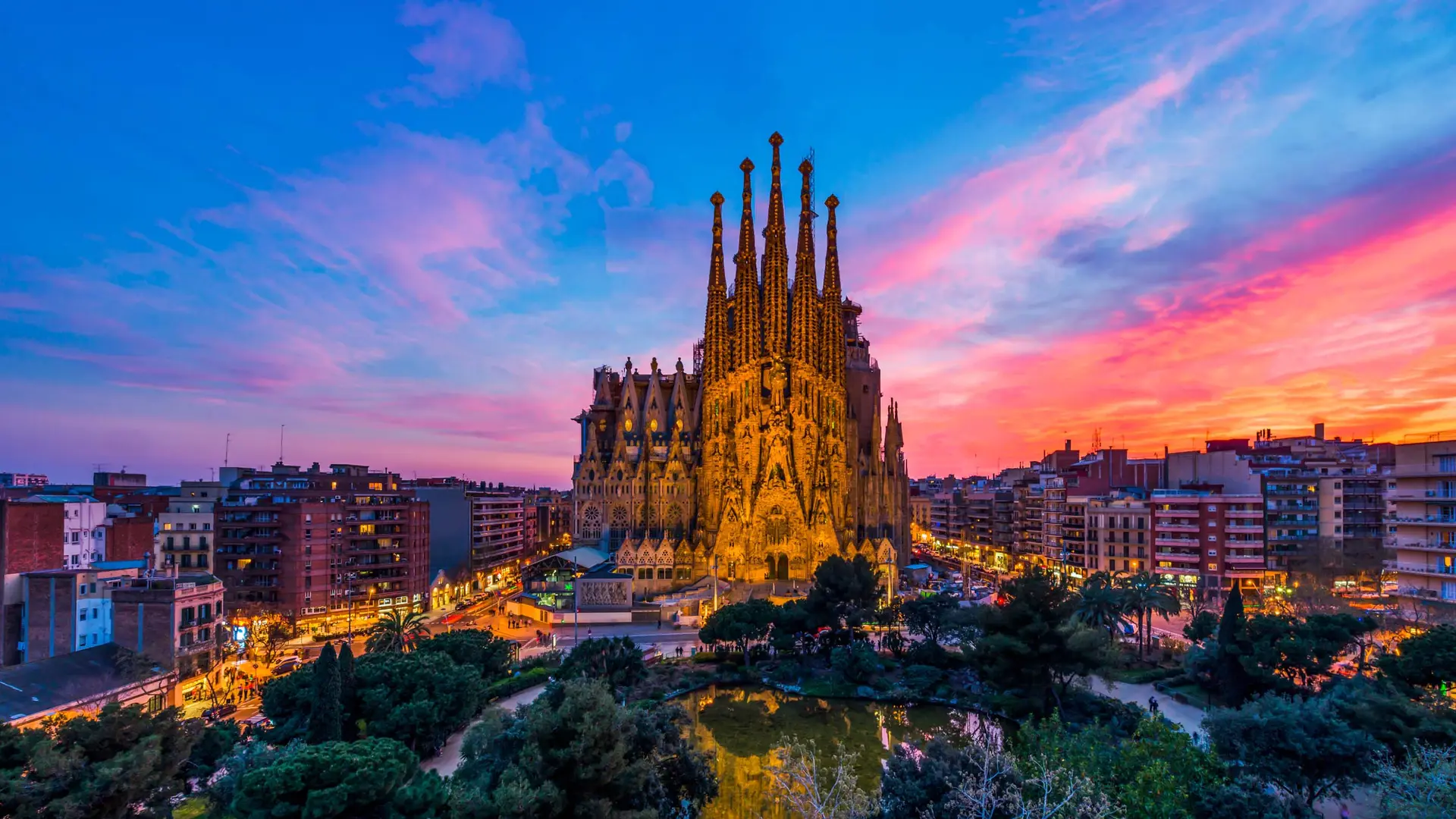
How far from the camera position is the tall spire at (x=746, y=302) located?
55.8 m

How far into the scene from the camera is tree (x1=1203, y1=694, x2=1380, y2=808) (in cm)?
1451

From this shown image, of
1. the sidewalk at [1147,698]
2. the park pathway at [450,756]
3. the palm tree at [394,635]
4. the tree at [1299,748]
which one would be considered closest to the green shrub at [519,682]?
the park pathway at [450,756]

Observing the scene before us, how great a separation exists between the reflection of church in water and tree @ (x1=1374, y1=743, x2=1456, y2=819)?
1498 inches

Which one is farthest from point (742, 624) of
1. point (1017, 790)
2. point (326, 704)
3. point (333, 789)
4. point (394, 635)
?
point (333, 789)

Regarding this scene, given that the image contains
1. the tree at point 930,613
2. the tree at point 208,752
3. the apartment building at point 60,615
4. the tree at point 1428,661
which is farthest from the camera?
the tree at point 930,613

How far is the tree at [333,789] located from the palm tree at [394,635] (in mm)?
15578

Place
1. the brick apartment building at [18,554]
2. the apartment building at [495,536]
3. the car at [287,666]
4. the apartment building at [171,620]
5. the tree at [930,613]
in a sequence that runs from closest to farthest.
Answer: the apartment building at [171,620], the brick apartment building at [18,554], the car at [287,666], the tree at [930,613], the apartment building at [495,536]

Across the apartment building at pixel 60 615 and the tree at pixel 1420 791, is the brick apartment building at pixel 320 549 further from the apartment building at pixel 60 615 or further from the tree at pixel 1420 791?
the tree at pixel 1420 791

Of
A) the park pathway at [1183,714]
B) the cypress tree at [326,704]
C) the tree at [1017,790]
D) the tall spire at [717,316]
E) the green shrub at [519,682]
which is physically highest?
the tall spire at [717,316]

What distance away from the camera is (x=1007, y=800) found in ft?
37.8

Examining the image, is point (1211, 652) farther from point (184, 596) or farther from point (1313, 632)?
point (184, 596)

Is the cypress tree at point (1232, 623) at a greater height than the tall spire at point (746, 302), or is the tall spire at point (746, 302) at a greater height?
the tall spire at point (746, 302)

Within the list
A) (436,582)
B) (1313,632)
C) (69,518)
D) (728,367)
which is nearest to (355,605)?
(436,582)

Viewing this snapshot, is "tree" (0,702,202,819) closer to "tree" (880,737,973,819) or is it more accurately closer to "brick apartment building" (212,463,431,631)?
"tree" (880,737,973,819)
